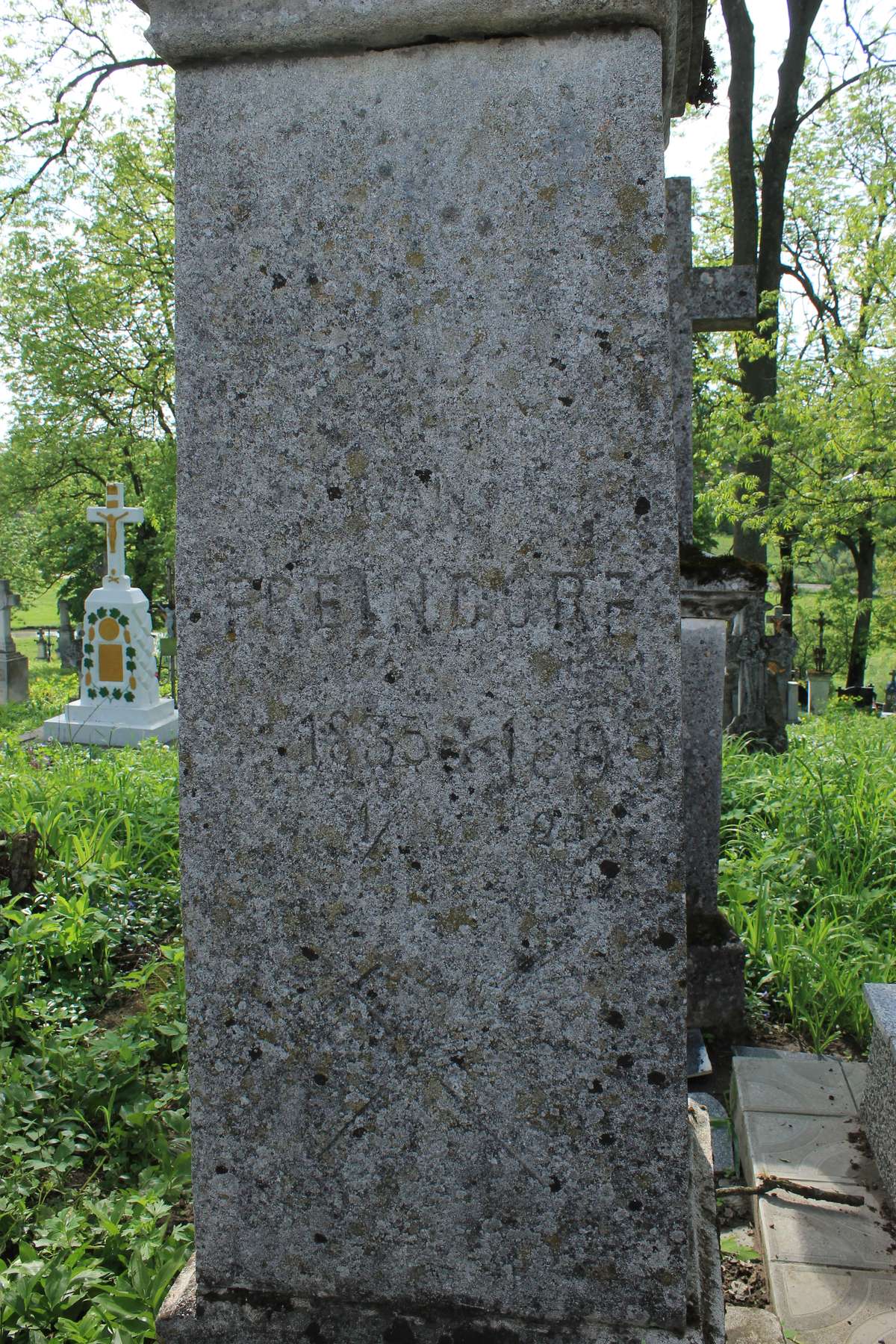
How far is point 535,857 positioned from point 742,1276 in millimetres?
1672

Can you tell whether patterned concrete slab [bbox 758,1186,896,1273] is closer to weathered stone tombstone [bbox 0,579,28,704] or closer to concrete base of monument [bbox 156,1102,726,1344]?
concrete base of monument [bbox 156,1102,726,1344]

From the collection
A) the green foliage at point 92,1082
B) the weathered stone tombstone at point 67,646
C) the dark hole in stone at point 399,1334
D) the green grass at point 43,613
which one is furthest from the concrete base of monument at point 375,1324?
the green grass at point 43,613

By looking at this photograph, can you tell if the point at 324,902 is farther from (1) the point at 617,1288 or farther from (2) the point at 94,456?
(2) the point at 94,456

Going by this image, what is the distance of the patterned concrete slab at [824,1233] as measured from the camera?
7.59ft

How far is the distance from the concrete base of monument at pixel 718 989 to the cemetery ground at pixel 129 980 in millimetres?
150

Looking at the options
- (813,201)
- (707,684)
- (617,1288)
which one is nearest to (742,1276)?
(617,1288)

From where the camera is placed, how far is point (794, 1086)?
3.10m

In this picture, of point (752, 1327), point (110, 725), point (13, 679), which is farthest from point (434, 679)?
point (13, 679)

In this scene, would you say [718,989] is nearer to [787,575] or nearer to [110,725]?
[110,725]

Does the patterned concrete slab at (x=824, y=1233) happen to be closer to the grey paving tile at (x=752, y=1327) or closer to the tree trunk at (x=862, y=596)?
the grey paving tile at (x=752, y=1327)

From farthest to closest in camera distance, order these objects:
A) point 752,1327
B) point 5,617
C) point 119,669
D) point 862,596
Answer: point 862,596
point 5,617
point 119,669
point 752,1327

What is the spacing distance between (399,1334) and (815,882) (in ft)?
12.4

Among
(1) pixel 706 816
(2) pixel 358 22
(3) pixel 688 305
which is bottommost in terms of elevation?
(1) pixel 706 816

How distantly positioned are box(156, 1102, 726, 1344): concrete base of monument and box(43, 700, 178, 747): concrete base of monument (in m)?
8.41
